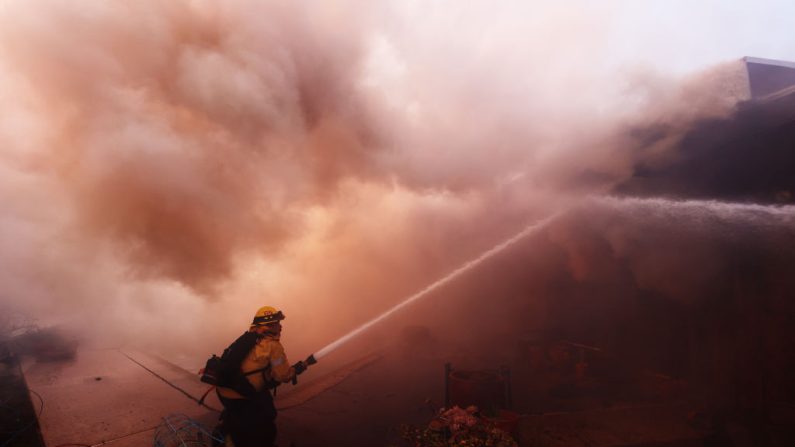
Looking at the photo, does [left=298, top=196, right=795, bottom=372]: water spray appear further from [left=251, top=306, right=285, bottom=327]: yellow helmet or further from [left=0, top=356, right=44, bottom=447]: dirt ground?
[left=0, top=356, right=44, bottom=447]: dirt ground

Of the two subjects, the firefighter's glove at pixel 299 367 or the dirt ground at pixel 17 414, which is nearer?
the firefighter's glove at pixel 299 367

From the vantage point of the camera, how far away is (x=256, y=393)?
13.5 ft

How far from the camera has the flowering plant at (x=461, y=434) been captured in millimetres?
4090

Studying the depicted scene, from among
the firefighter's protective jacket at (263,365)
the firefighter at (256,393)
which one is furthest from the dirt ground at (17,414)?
the firefighter's protective jacket at (263,365)

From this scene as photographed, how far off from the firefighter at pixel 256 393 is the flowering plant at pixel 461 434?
156 cm

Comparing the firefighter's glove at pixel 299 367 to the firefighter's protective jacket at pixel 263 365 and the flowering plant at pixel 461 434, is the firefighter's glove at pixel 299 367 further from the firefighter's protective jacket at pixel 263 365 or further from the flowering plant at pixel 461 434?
the flowering plant at pixel 461 434

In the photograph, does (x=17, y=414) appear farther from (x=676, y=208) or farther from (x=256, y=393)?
(x=676, y=208)

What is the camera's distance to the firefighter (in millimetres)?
4082

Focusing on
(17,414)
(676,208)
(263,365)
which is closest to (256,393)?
(263,365)

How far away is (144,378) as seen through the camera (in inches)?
361

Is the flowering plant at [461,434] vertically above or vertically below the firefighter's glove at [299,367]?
below

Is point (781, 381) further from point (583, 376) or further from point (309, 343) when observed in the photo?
point (309, 343)

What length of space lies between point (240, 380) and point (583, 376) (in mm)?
8066

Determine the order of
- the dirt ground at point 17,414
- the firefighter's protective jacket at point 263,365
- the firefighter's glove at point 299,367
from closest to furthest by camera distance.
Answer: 1. the firefighter's protective jacket at point 263,365
2. the firefighter's glove at point 299,367
3. the dirt ground at point 17,414
